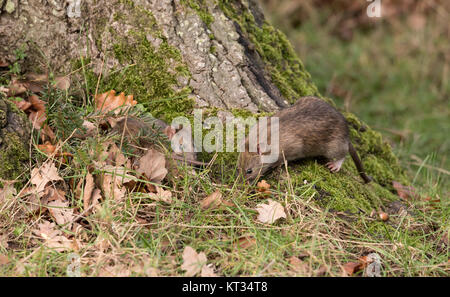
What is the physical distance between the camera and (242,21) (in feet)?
14.7

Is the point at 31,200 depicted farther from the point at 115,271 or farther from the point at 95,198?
the point at 115,271

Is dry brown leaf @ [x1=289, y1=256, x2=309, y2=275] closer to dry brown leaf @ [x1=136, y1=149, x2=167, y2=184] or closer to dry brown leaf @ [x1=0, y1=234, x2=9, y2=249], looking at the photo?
dry brown leaf @ [x1=136, y1=149, x2=167, y2=184]

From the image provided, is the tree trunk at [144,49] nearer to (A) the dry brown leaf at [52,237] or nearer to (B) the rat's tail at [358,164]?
(B) the rat's tail at [358,164]

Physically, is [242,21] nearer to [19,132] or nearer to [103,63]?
[103,63]

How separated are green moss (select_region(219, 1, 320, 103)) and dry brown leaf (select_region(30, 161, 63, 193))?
1954mm

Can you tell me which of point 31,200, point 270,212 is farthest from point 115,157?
point 270,212

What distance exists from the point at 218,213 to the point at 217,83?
3.88ft

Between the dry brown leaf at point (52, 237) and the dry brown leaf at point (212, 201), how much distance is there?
2.83ft

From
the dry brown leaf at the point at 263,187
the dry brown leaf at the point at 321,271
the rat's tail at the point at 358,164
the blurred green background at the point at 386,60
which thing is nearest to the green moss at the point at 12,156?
the dry brown leaf at the point at 263,187

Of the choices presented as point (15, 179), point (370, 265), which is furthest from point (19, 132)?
point (370, 265)

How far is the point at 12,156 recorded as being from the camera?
346 centimetres

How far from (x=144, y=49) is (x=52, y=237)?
170 cm

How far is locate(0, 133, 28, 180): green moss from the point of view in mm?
3404

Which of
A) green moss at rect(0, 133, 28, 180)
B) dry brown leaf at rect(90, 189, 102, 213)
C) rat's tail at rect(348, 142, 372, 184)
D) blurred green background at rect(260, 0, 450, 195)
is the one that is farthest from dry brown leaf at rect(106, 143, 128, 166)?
blurred green background at rect(260, 0, 450, 195)
